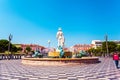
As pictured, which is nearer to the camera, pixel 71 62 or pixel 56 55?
pixel 71 62

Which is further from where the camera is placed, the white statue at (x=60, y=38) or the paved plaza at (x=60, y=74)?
the white statue at (x=60, y=38)

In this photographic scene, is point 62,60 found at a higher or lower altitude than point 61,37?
lower

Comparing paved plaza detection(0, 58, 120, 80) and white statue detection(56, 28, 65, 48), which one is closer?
paved plaza detection(0, 58, 120, 80)

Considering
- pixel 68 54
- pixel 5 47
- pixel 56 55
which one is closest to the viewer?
pixel 56 55

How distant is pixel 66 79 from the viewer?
33.6 feet

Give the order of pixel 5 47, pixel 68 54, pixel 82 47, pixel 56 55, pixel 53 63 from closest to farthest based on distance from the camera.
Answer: pixel 53 63 → pixel 56 55 → pixel 68 54 → pixel 5 47 → pixel 82 47

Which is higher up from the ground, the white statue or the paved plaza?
the white statue

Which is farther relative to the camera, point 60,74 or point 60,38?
point 60,38

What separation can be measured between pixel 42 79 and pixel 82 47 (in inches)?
6578

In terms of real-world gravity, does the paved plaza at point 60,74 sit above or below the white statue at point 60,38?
below

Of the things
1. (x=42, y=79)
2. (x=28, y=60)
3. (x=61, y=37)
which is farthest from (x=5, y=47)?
(x=42, y=79)

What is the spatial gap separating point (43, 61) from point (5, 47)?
64.3 metres

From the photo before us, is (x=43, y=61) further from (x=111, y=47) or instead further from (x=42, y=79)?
(x=111, y=47)

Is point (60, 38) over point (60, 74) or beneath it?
over
